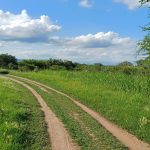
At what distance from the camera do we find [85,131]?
13.9 m

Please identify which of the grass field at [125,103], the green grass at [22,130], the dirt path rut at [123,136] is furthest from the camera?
the grass field at [125,103]

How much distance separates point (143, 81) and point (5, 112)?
16616 mm

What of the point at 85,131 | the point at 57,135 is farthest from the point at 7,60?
the point at 57,135

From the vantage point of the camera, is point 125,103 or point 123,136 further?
point 125,103

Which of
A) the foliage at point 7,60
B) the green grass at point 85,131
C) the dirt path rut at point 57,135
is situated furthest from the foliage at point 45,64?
the dirt path rut at point 57,135

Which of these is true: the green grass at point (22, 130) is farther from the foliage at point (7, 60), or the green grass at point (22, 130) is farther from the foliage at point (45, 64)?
the foliage at point (7, 60)

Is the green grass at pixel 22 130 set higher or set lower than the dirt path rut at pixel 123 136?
higher

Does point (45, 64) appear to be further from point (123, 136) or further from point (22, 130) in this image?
point (22, 130)

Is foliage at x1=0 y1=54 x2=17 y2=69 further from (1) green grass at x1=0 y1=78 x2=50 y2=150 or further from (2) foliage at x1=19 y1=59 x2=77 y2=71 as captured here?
(1) green grass at x1=0 y1=78 x2=50 y2=150

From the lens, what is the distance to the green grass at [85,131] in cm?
1193

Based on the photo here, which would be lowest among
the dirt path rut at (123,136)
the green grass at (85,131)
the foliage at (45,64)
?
the dirt path rut at (123,136)

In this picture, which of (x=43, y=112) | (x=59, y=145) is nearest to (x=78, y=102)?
(x=43, y=112)

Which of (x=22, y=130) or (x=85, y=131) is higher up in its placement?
(x=22, y=130)

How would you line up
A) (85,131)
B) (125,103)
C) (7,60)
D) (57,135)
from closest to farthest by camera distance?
(57,135) < (85,131) < (125,103) < (7,60)
